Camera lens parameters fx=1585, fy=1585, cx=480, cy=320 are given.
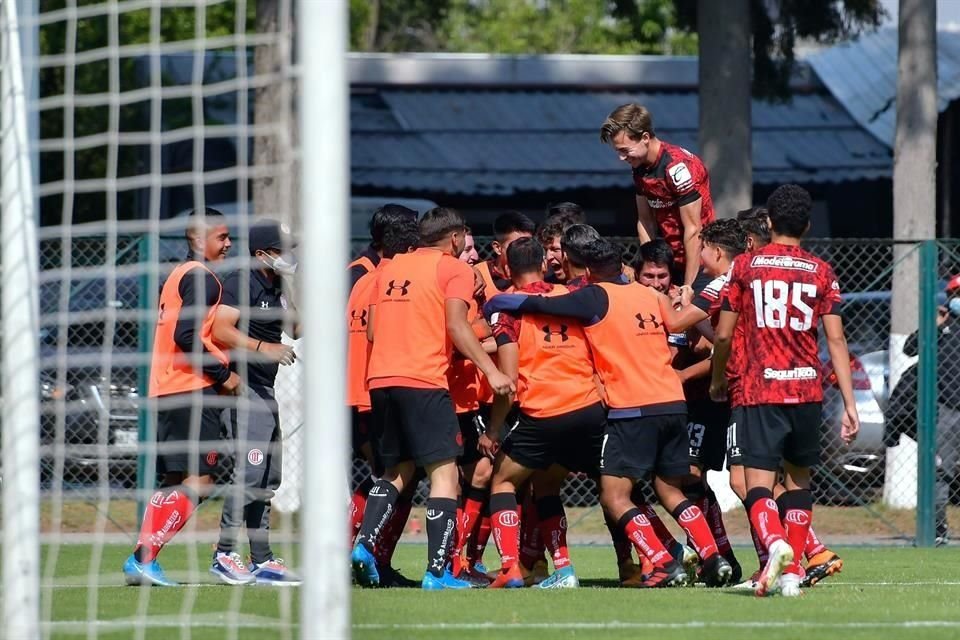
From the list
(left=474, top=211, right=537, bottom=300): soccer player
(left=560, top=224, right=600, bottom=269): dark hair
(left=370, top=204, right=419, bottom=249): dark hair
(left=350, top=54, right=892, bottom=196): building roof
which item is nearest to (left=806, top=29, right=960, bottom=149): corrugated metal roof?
(left=350, top=54, right=892, bottom=196): building roof

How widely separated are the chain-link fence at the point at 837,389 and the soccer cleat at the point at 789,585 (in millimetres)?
5036

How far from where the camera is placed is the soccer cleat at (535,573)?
9.32 meters

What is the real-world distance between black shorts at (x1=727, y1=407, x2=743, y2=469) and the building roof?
14.3 metres

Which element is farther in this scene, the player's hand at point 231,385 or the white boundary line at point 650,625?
the player's hand at point 231,385

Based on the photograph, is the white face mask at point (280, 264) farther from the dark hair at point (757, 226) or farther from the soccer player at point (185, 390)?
the dark hair at point (757, 226)

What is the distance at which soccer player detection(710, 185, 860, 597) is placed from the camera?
7992mm

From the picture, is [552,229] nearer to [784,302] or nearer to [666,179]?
[666,179]

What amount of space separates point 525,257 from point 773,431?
1847 millimetres

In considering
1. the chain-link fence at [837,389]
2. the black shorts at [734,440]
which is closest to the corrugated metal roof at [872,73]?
the chain-link fence at [837,389]

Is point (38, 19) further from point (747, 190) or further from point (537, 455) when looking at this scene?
point (747, 190)

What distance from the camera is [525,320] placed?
887cm

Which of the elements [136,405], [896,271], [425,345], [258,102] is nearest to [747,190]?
[896,271]

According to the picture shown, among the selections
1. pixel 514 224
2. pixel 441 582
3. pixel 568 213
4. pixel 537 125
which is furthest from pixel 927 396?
pixel 537 125

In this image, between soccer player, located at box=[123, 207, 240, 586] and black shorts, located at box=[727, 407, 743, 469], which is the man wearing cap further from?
black shorts, located at box=[727, 407, 743, 469]
